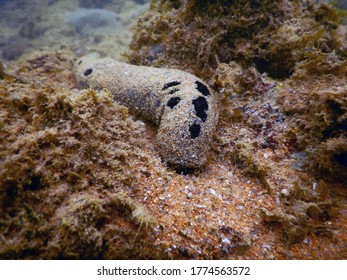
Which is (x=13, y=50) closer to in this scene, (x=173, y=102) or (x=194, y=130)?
(x=173, y=102)

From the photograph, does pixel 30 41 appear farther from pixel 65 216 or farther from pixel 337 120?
pixel 337 120

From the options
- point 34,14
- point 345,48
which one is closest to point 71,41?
point 34,14

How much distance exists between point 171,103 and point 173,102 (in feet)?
0.10

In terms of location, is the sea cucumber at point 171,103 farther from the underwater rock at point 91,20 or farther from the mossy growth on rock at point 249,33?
the underwater rock at point 91,20

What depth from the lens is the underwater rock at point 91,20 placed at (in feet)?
35.9

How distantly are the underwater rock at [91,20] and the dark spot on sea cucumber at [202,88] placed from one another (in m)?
9.55

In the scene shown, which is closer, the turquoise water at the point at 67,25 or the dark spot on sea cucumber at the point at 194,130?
the dark spot on sea cucumber at the point at 194,130

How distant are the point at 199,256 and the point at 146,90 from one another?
7.76 feet

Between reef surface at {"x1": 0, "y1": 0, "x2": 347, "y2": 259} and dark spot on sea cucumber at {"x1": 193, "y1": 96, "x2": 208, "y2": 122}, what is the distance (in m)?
0.41

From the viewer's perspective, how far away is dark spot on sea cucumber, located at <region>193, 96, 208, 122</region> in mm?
2879

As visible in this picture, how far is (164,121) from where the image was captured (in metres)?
2.96

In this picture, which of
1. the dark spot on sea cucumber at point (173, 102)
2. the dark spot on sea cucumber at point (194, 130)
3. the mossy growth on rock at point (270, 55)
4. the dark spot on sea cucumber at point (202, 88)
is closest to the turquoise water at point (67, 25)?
the mossy growth on rock at point (270, 55)

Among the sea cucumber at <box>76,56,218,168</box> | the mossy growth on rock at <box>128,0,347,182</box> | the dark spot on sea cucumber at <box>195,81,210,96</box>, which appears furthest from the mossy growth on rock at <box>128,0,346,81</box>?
the sea cucumber at <box>76,56,218,168</box>

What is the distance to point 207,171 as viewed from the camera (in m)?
2.81
